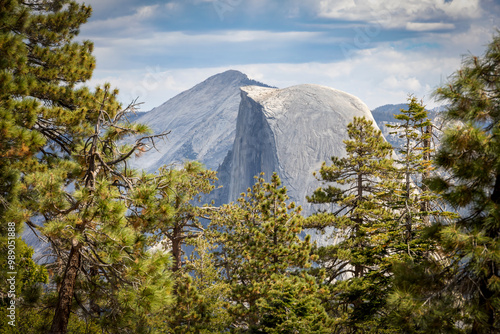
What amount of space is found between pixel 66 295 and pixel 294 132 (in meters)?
69.1

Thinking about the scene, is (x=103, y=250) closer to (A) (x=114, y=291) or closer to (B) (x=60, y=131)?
(A) (x=114, y=291)

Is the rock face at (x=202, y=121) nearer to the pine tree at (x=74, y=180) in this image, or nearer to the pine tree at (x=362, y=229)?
the pine tree at (x=362, y=229)

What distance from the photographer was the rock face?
5556 inches

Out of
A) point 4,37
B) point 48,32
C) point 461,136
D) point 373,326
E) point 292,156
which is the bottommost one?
point 373,326

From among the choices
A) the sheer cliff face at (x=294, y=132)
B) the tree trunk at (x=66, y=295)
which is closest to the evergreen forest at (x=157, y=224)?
the tree trunk at (x=66, y=295)

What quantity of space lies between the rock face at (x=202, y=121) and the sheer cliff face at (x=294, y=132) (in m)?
53.8

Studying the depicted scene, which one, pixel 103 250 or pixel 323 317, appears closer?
pixel 103 250

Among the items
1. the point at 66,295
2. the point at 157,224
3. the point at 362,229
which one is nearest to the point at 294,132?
the point at 362,229

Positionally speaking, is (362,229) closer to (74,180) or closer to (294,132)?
(74,180)

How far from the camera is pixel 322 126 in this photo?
7081 cm

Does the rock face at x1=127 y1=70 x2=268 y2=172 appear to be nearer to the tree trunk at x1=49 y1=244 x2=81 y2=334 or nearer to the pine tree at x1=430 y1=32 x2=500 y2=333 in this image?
the tree trunk at x1=49 y1=244 x2=81 y2=334

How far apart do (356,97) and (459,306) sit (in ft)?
252

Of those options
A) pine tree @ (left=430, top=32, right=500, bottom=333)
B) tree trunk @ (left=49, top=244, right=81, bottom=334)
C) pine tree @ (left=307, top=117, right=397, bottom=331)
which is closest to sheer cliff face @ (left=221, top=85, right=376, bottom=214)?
pine tree @ (left=307, top=117, right=397, bottom=331)

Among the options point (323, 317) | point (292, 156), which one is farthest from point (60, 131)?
point (292, 156)
